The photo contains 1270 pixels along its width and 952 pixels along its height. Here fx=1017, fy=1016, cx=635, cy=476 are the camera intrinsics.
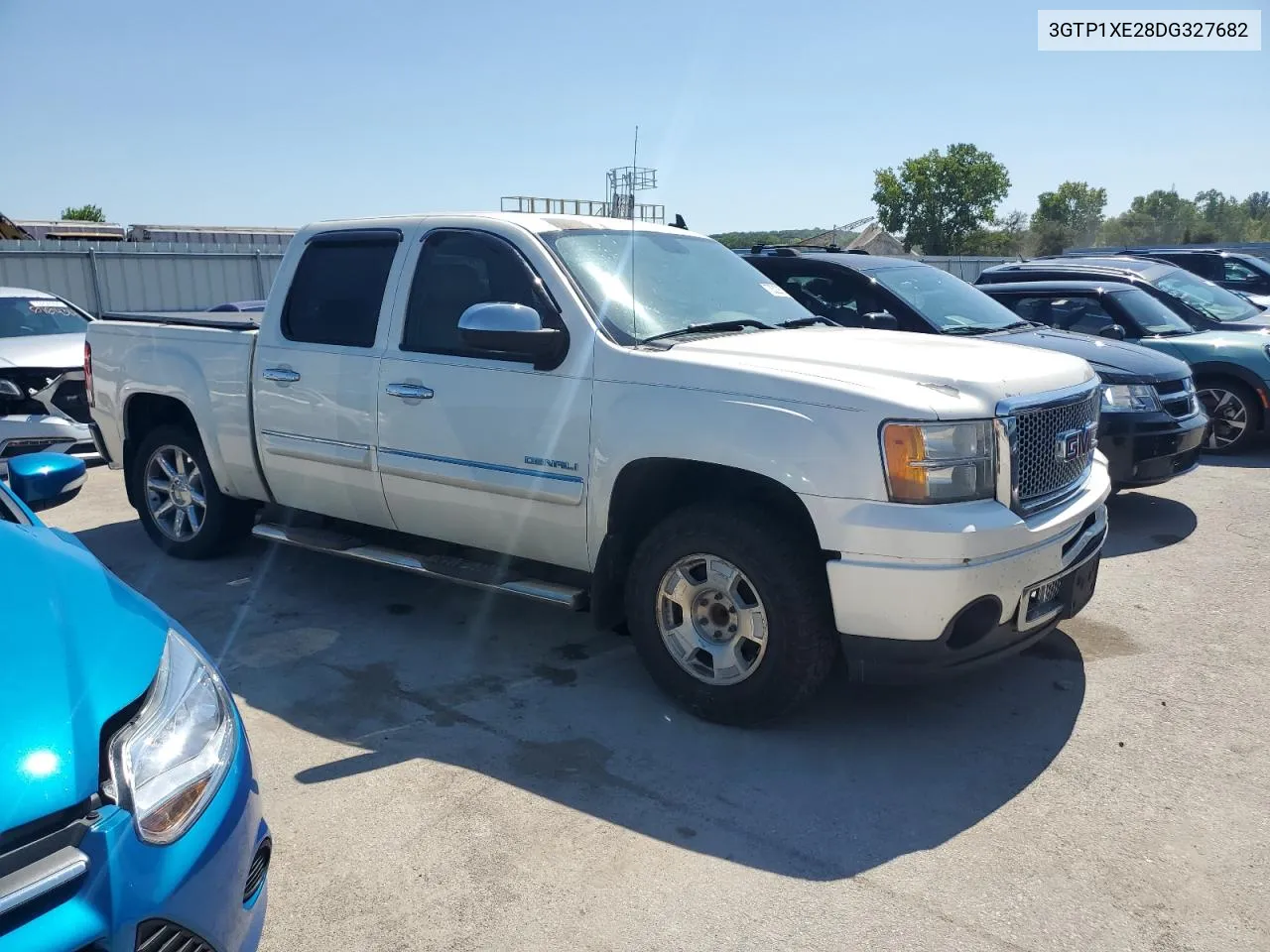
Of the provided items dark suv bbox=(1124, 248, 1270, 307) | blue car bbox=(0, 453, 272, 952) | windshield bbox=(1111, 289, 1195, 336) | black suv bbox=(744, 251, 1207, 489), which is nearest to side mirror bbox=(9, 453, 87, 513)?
blue car bbox=(0, 453, 272, 952)

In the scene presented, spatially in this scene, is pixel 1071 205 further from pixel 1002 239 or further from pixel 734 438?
pixel 734 438

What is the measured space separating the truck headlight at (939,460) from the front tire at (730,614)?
467 millimetres

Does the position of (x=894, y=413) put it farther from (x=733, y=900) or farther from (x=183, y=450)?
(x=183, y=450)

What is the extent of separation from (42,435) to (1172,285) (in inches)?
419

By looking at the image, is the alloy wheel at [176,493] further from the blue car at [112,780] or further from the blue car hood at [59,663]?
the blue car at [112,780]

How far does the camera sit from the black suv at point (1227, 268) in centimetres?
1545

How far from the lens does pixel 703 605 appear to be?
4070mm

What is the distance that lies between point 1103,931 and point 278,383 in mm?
4424

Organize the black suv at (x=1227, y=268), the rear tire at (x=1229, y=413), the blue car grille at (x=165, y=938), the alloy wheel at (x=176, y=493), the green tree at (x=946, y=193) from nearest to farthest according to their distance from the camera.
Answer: the blue car grille at (x=165, y=938), the alloy wheel at (x=176, y=493), the rear tire at (x=1229, y=413), the black suv at (x=1227, y=268), the green tree at (x=946, y=193)

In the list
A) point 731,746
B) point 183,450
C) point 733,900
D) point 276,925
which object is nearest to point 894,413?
point 731,746

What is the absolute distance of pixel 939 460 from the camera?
356cm

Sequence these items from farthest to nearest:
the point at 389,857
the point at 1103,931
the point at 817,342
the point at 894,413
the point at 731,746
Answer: the point at 817,342 < the point at 731,746 < the point at 894,413 < the point at 389,857 < the point at 1103,931

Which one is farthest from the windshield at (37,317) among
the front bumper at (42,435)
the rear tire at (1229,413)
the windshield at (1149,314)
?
the rear tire at (1229,413)

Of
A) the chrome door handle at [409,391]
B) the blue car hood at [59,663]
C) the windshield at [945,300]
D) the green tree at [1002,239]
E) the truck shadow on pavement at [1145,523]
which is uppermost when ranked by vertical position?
the green tree at [1002,239]
